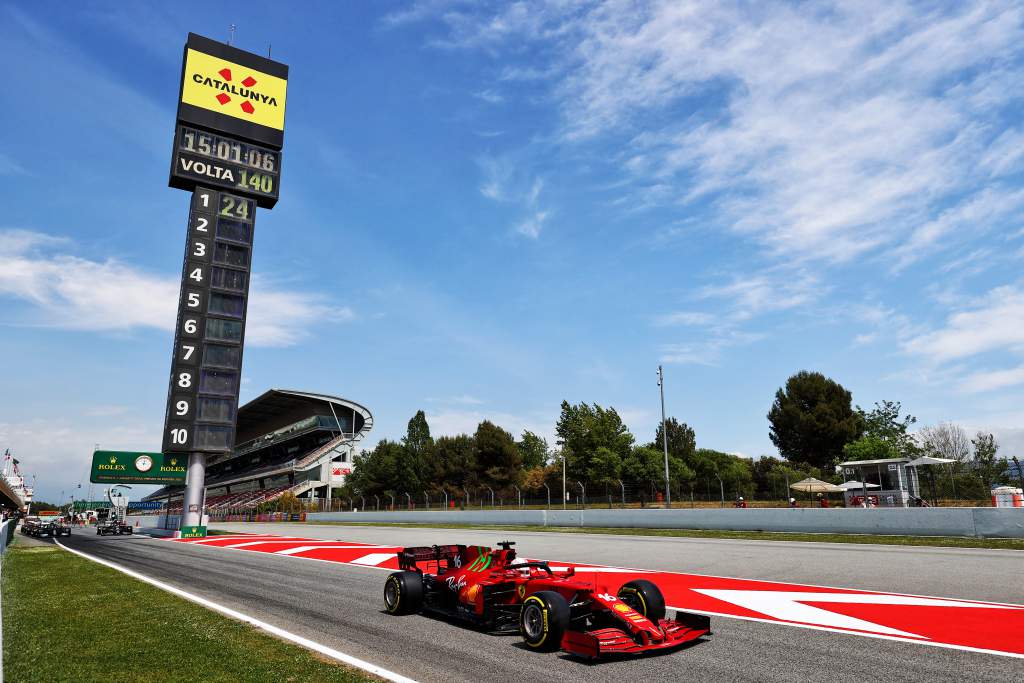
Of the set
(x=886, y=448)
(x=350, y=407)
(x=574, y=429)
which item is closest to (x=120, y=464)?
(x=350, y=407)

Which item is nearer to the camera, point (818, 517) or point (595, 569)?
point (595, 569)

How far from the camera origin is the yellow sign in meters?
37.6

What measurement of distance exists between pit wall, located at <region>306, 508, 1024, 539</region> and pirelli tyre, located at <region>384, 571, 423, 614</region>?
18400mm

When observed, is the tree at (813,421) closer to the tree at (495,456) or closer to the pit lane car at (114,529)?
the tree at (495,456)

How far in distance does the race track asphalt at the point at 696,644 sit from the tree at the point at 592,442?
4581 centimetres

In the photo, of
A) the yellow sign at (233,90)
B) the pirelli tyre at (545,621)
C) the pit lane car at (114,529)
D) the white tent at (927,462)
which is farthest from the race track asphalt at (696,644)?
the pit lane car at (114,529)

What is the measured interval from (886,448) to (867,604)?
182ft

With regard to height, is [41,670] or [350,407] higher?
[350,407]

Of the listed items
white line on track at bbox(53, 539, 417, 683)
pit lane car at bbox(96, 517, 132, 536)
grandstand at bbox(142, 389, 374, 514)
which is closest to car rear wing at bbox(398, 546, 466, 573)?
white line on track at bbox(53, 539, 417, 683)

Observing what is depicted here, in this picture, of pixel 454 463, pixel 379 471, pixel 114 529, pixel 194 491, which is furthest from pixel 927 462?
pixel 379 471

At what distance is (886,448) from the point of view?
56000mm

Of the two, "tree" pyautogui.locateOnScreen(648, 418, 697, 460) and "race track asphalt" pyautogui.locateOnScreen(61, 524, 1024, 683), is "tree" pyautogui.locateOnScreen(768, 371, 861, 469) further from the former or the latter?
"race track asphalt" pyautogui.locateOnScreen(61, 524, 1024, 683)

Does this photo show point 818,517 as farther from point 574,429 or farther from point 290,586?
point 574,429

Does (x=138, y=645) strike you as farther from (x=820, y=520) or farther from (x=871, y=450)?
(x=871, y=450)
